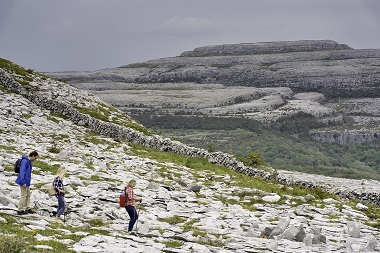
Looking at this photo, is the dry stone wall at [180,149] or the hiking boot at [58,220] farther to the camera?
the dry stone wall at [180,149]

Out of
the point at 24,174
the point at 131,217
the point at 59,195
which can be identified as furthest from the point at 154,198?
the point at 24,174

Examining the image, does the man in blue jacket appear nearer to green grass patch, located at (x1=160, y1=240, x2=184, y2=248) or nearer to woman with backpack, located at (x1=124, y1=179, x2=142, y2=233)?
woman with backpack, located at (x1=124, y1=179, x2=142, y2=233)

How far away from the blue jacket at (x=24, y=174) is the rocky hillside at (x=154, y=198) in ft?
3.01

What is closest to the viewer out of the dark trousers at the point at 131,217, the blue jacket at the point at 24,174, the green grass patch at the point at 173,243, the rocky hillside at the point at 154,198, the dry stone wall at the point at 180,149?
the green grass patch at the point at 173,243

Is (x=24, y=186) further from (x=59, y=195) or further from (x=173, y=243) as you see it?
(x=173, y=243)

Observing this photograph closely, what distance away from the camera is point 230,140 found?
352ft

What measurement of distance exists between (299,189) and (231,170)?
6512 millimetres

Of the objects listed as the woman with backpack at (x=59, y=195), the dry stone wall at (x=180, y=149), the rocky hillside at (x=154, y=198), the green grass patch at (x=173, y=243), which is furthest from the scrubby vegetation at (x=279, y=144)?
the green grass patch at (x=173, y=243)

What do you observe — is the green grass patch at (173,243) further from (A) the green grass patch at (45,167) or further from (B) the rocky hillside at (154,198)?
(A) the green grass patch at (45,167)

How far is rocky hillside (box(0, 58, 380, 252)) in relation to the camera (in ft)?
52.4

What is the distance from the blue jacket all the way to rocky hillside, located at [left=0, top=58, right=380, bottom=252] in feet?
3.01

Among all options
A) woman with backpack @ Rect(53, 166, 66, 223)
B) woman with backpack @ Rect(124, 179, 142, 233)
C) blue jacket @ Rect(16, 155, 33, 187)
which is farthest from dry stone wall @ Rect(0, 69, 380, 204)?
blue jacket @ Rect(16, 155, 33, 187)

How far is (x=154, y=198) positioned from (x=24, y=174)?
6.71m

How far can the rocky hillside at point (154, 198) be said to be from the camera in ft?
52.4
